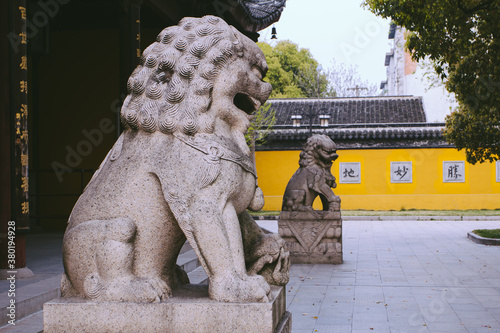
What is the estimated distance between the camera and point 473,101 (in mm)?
9273

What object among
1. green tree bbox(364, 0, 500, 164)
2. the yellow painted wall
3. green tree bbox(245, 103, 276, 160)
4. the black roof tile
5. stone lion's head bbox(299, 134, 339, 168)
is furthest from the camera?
the black roof tile

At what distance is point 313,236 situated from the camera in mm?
8094

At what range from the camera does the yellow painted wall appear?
21.0 metres

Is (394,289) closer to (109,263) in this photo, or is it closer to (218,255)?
(218,255)

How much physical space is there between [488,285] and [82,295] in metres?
5.18

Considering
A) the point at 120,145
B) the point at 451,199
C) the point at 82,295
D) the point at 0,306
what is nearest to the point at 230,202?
the point at 120,145

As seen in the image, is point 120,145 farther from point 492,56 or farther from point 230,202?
point 492,56

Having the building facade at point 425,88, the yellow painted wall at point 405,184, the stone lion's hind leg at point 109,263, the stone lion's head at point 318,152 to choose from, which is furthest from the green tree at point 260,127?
the stone lion's hind leg at point 109,263

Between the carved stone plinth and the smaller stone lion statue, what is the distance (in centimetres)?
19

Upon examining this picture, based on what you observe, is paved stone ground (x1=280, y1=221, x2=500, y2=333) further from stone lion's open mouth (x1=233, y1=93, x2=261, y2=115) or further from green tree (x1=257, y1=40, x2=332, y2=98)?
green tree (x1=257, y1=40, x2=332, y2=98)

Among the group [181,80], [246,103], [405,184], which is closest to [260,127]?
[405,184]

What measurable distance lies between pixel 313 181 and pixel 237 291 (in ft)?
20.5

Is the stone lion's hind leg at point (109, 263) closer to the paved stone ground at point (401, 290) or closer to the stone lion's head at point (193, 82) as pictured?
the stone lion's head at point (193, 82)

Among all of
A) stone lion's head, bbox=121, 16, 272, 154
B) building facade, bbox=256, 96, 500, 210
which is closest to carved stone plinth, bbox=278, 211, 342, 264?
stone lion's head, bbox=121, 16, 272, 154
